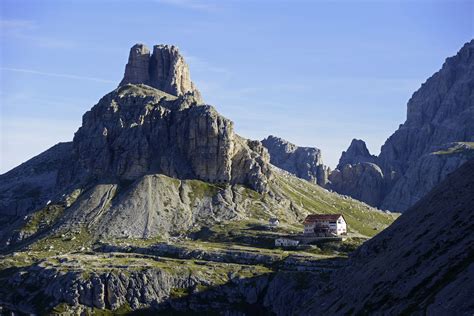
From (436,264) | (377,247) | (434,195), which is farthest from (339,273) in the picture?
(436,264)

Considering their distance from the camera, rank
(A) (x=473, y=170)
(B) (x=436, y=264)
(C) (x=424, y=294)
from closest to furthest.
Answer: (C) (x=424, y=294) < (B) (x=436, y=264) < (A) (x=473, y=170)

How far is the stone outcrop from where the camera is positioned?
3804 inches

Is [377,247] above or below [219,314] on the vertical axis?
above

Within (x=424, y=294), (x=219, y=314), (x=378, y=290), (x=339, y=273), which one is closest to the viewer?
(x=424, y=294)

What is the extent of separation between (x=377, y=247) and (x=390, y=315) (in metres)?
47.0

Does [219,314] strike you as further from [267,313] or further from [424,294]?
[424,294]

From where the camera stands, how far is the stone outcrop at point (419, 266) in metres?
96.6

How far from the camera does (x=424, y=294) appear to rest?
103 m

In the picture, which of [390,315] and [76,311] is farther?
[76,311]

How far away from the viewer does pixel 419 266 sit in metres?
118

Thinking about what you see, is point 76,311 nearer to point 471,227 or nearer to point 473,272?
point 471,227

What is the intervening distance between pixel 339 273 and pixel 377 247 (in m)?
10.7

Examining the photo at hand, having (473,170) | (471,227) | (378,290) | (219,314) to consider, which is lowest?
(219,314)

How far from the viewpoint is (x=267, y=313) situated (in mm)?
198000
